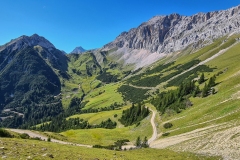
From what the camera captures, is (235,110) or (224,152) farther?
(235,110)

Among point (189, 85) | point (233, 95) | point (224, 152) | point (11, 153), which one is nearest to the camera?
point (11, 153)

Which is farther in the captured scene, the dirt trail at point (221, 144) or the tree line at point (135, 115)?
the tree line at point (135, 115)

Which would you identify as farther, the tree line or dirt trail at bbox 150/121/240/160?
the tree line

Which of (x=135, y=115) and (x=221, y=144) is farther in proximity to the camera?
(x=135, y=115)

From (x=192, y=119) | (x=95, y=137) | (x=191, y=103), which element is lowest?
(x=95, y=137)

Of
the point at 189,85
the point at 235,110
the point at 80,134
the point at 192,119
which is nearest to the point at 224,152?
the point at 235,110

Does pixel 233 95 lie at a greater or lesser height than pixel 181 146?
greater

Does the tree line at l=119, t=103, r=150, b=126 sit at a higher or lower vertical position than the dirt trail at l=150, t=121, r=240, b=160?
higher

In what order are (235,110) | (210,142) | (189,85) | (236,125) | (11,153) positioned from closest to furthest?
(11,153) → (210,142) → (236,125) → (235,110) → (189,85)

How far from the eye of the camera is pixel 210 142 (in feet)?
159

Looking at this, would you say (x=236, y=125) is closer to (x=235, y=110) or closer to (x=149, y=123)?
(x=235, y=110)

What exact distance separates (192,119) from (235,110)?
16.7 m

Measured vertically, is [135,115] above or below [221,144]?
above

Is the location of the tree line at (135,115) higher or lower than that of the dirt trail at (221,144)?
higher
